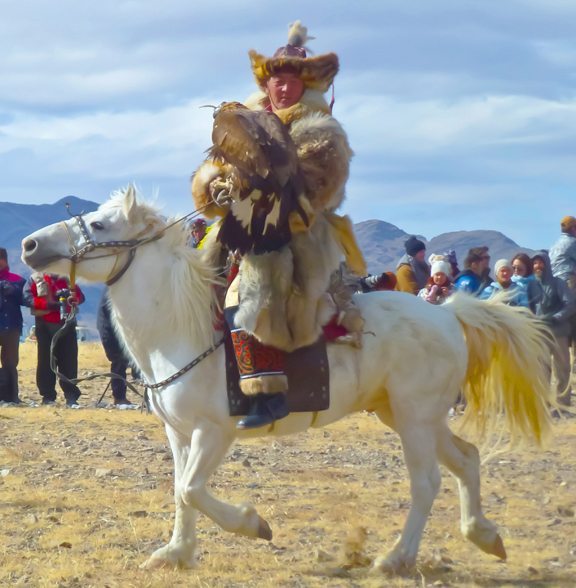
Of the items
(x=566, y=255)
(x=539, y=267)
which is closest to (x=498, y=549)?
(x=539, y=267)

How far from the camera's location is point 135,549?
24.5 ft

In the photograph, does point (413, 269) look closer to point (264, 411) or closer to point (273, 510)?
point (273, 510)

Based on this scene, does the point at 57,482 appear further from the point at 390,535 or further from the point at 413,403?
the point at 413,403

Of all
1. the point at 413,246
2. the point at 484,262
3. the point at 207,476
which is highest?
the point at 413,246

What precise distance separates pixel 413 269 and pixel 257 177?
25.3 feet

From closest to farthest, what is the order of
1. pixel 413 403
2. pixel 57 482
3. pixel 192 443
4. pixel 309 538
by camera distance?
pixel 192 443, pixel 413 403, pixel 309 538, pixel 57 482

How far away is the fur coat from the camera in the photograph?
6.52 metres

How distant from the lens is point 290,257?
6570mm

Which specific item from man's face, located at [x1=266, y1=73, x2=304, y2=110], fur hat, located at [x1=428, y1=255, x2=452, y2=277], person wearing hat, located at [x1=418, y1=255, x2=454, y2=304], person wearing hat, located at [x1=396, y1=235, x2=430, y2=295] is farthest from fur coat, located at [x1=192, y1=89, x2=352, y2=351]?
person wearing hat, located at [x1=396, y1=235, x2=430, y2=295]

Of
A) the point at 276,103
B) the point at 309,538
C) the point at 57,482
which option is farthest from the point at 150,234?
the point at 57,482

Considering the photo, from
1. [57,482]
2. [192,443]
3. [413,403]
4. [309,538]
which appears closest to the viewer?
[192,443]

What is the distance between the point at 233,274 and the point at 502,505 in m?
Result: 3.30

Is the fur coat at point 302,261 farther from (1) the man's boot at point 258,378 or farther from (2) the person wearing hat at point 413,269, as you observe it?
(2) the person wearing hat at point 413,269

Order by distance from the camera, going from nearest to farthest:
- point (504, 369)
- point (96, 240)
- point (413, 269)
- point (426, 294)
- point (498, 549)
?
point (96, 240) < point (498, 549) < point (504, 369) < point (426, 294) < point (413, 269)
